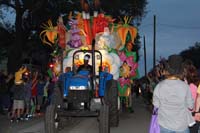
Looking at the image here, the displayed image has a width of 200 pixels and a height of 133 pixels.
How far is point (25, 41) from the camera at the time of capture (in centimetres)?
3669

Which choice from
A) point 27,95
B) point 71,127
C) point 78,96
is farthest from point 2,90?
point 78,96

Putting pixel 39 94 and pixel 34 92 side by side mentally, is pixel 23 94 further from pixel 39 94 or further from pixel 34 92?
pixel 39 94

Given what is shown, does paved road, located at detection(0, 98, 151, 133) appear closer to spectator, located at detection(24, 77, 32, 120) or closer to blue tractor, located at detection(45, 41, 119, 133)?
spectator, located at detection(24, 77, 32, 120)

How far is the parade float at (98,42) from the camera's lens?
2091 cm

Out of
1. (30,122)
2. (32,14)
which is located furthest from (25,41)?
(30,122)

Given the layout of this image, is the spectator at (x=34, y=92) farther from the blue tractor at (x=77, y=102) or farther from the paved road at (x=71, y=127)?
the blue tractor at (x=77, y=102)

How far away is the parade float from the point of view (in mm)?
20906

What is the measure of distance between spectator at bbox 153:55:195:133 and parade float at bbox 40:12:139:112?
42.7 feet

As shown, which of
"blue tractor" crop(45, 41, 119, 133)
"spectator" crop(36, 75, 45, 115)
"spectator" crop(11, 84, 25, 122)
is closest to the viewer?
"blue tractor" crop(45, 41, 119, 133)

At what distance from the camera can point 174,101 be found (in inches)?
269

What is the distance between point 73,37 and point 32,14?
594 inches

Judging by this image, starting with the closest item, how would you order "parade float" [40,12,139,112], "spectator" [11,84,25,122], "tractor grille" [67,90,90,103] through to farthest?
"tractor grille" [67,90,90,103] → "spectator" [11,84,25,122] → "parade float" [40,12,139,112]

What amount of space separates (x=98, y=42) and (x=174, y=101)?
14.1 meters

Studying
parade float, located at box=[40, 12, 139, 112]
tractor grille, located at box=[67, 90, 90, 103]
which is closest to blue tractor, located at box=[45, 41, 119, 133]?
tractor grille, located at box=[67, 90, 90, 103]
